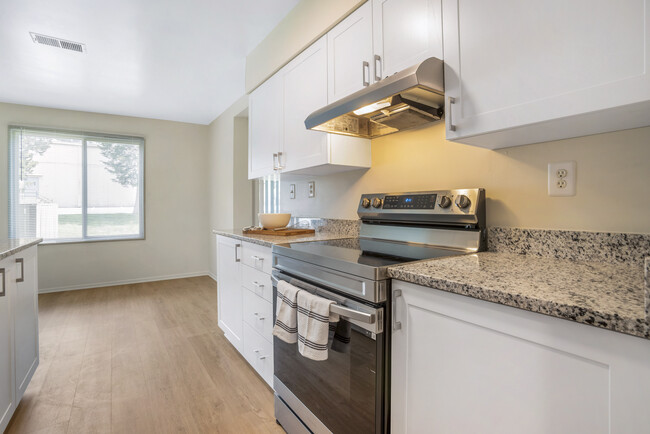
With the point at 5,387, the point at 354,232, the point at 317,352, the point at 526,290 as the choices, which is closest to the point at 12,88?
the point at 5,387

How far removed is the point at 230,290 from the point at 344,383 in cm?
151

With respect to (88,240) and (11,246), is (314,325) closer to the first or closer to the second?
(11,246)

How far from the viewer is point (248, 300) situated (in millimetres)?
2115

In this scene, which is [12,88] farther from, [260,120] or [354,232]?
[354,232]

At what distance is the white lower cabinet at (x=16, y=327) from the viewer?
1475 mm

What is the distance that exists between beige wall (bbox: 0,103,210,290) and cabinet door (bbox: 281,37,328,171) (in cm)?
333

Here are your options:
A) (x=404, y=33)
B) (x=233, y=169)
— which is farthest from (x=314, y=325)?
(x=233, y=169)

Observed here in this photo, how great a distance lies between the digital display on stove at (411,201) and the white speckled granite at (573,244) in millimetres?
280

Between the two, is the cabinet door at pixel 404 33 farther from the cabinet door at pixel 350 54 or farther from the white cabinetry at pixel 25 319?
the white cabinetry at pixel 25 319

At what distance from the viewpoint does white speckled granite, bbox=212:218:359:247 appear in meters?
1.95

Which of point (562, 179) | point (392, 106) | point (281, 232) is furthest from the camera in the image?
point (281, 232)

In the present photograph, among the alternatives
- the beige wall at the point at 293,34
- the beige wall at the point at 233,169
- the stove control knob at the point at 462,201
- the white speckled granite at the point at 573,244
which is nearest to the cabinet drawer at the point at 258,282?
the stove control knob at the point at 462,201

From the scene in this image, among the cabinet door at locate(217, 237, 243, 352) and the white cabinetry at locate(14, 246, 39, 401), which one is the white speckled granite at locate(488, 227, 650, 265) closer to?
the cabinet door at locate(217, 237, 243, 352)

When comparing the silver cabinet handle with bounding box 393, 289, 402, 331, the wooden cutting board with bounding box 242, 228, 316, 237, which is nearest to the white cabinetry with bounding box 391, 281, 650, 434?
the silver cabinet handle with bounding box 393, 289, 402, 331
